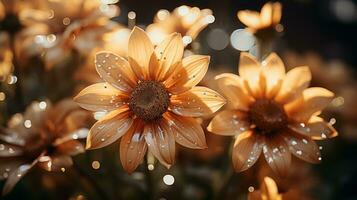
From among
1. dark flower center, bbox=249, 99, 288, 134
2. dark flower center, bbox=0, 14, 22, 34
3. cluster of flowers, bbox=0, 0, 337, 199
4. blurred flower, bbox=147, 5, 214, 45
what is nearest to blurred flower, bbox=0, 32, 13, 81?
dark flower center, bbox=0, 14, 22, 34

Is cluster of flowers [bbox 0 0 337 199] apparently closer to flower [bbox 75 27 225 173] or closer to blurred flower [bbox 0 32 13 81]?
flower [bbox 75 27 225 173]

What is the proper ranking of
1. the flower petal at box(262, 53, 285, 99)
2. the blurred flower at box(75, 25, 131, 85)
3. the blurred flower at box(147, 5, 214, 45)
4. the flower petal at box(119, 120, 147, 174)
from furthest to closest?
the blurred flower at box(75, 25, 131, 85)
the blurred flower at box(147, 5, 214, 45)
the flower petal at box(262, 53, 285, 99)
the flower petal at box(119, 120, 147, 174)

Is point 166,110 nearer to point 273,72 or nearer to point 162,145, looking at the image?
point 162,145

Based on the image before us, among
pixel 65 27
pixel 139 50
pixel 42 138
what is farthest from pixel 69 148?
pixel 65 27

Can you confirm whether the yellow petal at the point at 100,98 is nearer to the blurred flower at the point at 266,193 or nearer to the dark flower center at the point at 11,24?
the blurred flower at the point at 266,193

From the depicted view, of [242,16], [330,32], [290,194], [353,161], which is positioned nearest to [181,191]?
[290,194]

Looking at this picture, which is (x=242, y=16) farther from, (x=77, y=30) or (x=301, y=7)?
(x=301, y=7)

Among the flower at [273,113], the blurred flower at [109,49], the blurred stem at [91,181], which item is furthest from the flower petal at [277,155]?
the blurred flower at [109,49]
